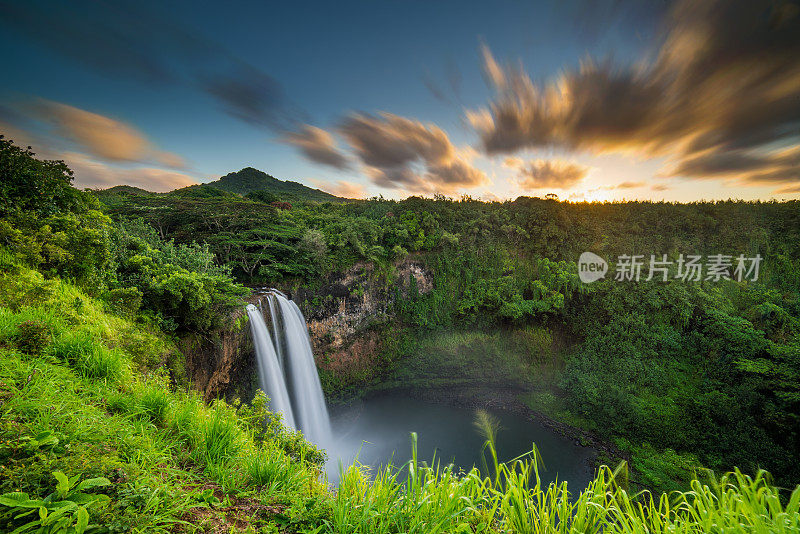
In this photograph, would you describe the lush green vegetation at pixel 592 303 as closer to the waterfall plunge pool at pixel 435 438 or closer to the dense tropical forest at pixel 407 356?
the dense tropical forest at pixel 407 356

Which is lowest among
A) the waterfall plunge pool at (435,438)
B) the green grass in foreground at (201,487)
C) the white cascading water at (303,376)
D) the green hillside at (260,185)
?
the waterfall plunge pool at (435,438)

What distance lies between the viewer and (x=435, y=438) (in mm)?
12555

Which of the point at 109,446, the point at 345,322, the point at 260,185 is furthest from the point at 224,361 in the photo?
the point at 260,185

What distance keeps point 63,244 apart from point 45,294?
5.44ft

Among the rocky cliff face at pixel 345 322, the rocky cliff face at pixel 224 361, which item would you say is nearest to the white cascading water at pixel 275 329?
the rocky cliff face at pixel 345 322

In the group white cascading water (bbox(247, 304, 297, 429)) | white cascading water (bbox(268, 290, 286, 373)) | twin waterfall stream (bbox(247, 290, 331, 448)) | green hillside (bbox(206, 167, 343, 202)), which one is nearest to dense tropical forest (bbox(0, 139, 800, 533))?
white cascading water (bbox(247, 304, 297, 429))

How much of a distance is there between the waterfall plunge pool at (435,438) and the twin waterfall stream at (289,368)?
106 cm

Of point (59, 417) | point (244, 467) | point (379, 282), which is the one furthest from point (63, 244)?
point (379, 282)

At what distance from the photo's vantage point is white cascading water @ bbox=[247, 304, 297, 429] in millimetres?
10055

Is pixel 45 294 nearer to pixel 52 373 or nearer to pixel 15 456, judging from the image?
pixel 52 373

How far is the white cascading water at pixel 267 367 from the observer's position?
10.1 metres

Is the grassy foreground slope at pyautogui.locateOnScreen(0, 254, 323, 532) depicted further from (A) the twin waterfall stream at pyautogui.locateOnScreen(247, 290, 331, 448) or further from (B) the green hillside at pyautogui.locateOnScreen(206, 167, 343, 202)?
(B) the green hillside at pyautogui.locateOnScreen(206, 167, 343, 202)

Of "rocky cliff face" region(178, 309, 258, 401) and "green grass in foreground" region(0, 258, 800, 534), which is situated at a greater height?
"green grass in foreground" region(0, 258, 800, 534)

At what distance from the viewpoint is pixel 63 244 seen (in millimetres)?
5551
